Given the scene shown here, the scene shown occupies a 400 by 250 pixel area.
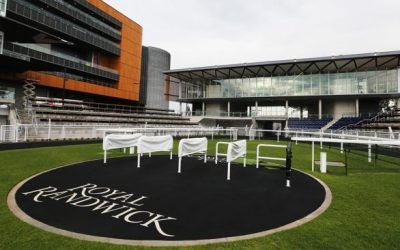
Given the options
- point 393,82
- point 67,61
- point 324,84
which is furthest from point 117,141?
point 393,82

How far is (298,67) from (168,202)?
44488 mm

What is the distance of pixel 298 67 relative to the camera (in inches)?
1724

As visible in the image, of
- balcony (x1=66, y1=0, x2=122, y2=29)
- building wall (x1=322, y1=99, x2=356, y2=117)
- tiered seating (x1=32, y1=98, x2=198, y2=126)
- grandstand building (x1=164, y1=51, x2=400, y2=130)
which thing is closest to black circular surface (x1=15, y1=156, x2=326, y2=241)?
Answer: tiered seating (x1=32, y1=98, x2=198, y2=126)

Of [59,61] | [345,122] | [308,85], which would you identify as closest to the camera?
[59,61]

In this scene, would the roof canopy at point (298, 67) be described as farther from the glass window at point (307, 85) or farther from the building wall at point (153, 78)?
the building wall at point (153, 78)

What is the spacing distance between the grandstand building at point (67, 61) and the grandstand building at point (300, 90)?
12.1m

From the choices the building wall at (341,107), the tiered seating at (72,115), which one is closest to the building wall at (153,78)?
the tiered seating at (72,115)

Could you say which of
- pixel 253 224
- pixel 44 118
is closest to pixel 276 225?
pixel 253 224

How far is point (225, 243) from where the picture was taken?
3.54 metres

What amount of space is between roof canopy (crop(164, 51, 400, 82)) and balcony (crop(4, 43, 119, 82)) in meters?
13.9

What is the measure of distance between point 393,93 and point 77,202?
4877cm

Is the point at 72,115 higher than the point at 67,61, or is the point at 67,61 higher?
the point at 67,61

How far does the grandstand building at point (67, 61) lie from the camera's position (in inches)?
978

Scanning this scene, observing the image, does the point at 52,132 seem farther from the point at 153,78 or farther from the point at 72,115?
the point at 153,78
